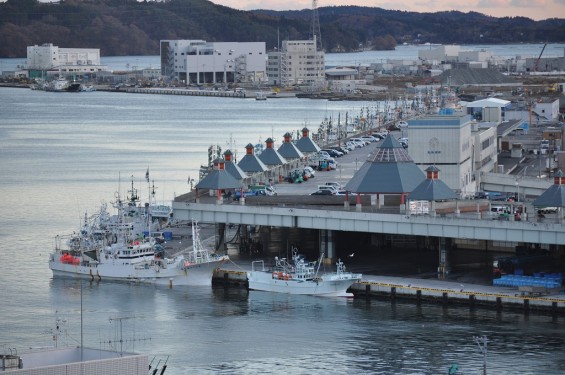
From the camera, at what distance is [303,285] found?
37.0m

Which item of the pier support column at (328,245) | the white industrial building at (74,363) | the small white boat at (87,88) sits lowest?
the pier support column at (328,245)

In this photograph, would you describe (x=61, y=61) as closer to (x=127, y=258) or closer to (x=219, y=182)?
(x=219, y=182)

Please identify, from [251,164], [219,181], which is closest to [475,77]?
[251,164]

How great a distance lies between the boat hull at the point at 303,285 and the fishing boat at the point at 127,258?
5.20 feet

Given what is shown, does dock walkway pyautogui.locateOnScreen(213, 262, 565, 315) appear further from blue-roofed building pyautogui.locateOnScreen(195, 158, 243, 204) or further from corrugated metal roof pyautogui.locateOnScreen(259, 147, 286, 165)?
corrugated metal roof pyautogui.locateOnScreen(259, 147, 286, 165)

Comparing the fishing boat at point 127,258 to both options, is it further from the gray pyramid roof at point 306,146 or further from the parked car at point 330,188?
the gray pyramid roof at point 306,146

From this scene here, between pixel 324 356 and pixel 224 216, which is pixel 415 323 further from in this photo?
pixel 224 216

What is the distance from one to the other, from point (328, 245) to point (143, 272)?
4.93 m

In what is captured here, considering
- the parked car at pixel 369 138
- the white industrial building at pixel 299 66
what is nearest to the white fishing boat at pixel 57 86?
the white industrial building at pixel 299 66

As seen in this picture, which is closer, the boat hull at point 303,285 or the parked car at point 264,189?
the boat hull at point 303,285

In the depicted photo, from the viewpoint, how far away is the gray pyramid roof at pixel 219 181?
41719 millimetres

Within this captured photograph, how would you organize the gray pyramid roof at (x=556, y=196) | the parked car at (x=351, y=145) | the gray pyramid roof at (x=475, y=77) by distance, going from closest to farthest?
the gray pyramid roof at (x=556, y=196) → the parked car at (x=351, y=145) → the gray pyramid roof at (x=475, y=77)

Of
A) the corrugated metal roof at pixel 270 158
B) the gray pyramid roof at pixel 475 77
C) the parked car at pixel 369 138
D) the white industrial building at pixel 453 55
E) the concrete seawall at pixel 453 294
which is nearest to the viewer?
the concrete seawall at pixel 453 294

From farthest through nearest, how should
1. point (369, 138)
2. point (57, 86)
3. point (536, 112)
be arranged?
point (57, 86) → point (536, 112) → point (369, 138)
